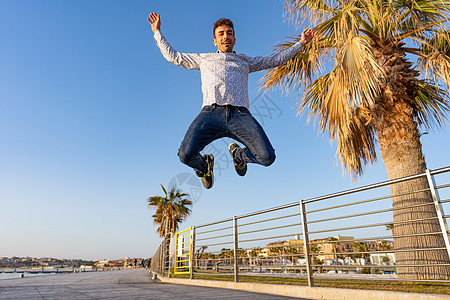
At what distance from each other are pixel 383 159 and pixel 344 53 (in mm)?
2147

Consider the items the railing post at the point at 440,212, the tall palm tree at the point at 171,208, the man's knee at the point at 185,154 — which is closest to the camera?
the railing post at the point at 440,212

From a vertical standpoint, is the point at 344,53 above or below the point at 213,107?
above

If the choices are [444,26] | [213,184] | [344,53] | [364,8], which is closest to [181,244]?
[213,184]

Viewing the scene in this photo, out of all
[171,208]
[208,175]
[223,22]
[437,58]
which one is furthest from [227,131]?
[171,208]

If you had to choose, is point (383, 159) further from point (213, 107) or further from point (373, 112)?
point (213, 107)

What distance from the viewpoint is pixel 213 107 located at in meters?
3.00

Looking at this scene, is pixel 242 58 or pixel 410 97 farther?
pixel 410 97

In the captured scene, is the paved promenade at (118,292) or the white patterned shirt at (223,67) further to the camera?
the paved promenade at (118,292)

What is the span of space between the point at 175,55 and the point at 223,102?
915 millimetres

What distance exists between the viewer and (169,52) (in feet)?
11.1

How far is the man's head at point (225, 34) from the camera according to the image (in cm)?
332

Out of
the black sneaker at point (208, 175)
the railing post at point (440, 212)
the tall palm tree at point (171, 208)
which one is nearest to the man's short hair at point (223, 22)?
the black sneaker at point (208, 175)

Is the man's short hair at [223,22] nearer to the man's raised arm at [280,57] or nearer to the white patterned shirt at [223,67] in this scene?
the white patterned shirt at [223,67]

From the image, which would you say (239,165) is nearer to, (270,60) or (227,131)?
(227,131)
